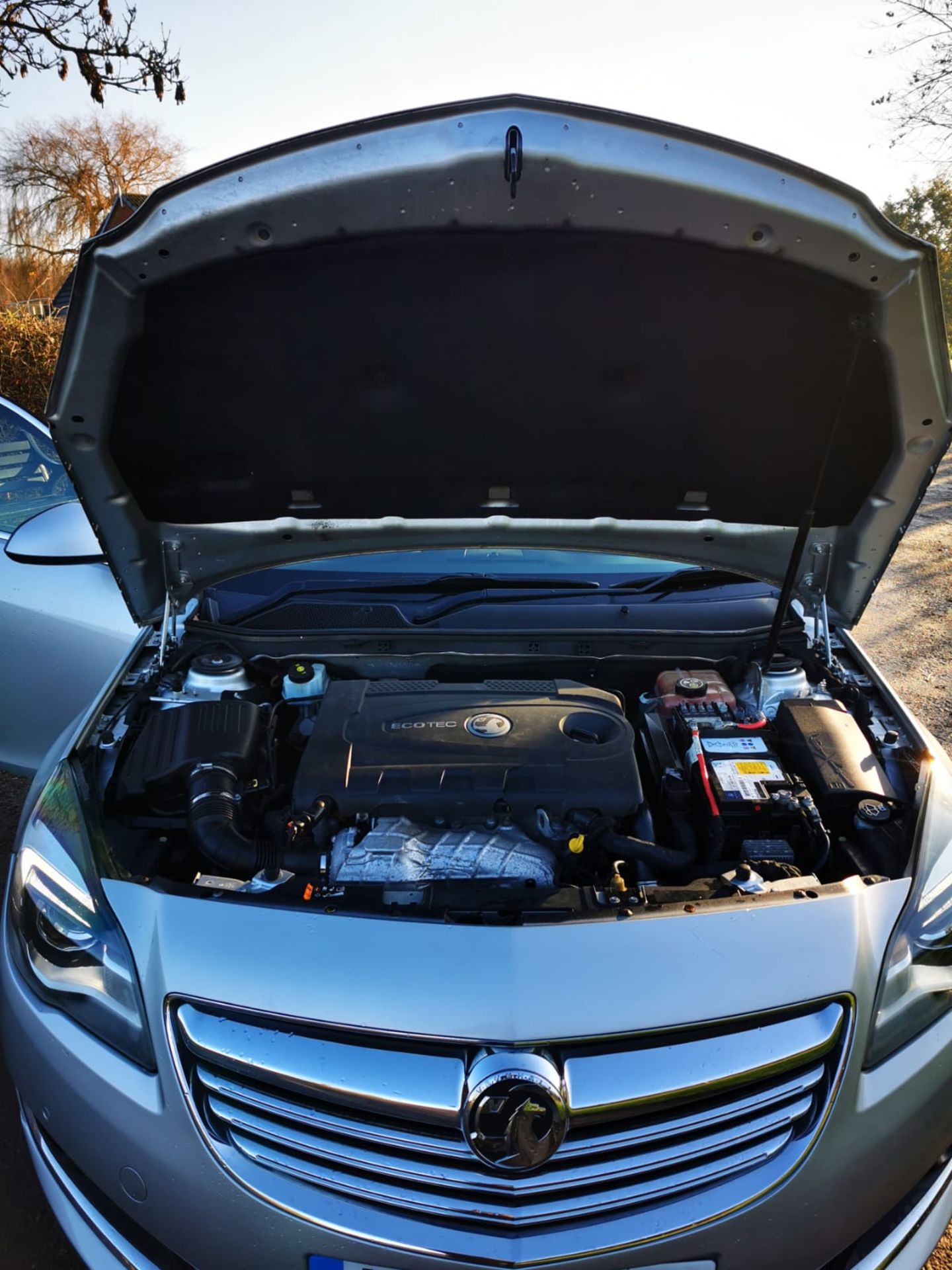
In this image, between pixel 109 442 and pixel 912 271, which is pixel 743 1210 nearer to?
pixel 912 271

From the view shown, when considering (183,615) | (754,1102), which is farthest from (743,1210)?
(183,615)

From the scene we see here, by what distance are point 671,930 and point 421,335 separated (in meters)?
1.32

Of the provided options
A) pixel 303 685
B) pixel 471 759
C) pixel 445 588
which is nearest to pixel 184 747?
pixel 303 685

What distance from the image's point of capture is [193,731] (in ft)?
6.26

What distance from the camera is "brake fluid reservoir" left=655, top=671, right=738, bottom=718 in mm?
Answer: 2121

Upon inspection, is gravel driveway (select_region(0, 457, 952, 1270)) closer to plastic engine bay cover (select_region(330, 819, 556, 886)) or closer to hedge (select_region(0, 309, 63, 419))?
plastic engine bay cover (select_region(330, 819, 556, 886))

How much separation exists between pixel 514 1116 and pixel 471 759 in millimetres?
748

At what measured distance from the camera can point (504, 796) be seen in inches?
67.4

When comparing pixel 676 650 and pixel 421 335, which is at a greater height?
pixel 421 335

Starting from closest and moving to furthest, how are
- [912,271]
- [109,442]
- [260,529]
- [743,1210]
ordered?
[743,1210], [912,271], [109,442], [260,529]

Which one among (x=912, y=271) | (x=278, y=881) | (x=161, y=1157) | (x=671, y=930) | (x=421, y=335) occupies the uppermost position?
(x=912, y=271)

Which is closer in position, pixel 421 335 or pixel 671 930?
pixel 671 930

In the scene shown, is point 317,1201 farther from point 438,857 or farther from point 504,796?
point 504,796

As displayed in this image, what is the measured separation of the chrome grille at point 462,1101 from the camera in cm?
116
